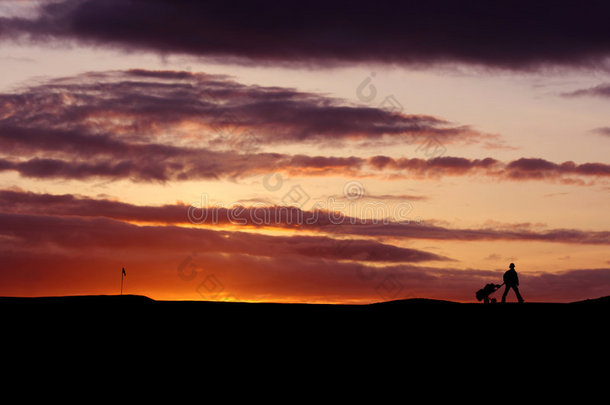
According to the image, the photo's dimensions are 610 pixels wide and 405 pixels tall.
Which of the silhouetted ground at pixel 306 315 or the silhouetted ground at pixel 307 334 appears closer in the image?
the silhouetted ground at pixel 307 334

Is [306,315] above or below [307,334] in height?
above

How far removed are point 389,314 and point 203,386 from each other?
12.4m

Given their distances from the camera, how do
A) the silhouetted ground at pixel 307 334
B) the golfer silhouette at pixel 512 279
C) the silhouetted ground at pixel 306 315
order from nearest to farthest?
the silhouetted ground at pixel 307 334 < the silhouetted ground at pixel 306 315 < the golfer silhouette at pixel 512 279

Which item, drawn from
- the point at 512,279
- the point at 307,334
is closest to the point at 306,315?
the point at 307,334

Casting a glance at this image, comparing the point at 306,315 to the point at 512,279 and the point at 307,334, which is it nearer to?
the point at 307,334

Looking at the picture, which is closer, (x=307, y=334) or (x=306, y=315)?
(x=307, y=334)

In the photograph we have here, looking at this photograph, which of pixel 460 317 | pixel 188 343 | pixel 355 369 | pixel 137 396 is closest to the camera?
pixel 137 396

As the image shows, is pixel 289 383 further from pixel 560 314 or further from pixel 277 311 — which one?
pixel 560 314

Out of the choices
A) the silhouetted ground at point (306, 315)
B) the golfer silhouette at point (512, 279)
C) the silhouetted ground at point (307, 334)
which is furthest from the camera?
the golfer silhouette at point (512, 279)

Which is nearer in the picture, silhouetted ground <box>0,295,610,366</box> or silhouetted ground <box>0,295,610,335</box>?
silhouetted ground <box>0,295,610,366</box>

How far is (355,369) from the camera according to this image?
96.3ft

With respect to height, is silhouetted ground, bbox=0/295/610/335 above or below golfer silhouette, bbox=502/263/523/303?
below

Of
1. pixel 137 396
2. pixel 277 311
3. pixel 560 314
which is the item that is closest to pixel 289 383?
pixel 137 396

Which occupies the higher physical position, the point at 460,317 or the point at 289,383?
the point at 460,317
